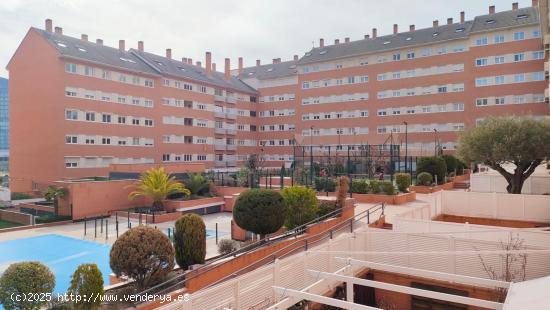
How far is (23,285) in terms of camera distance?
27.9ft

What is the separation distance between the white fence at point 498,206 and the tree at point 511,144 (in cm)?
402

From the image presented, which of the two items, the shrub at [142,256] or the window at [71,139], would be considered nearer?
the shrub at [142,256]

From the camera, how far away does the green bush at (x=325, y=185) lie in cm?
2683

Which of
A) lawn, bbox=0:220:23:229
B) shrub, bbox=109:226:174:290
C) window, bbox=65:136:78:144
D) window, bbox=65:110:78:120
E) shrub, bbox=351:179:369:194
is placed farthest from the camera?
window, bbox=65:110:78:120

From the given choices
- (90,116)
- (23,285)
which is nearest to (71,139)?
(90,116)

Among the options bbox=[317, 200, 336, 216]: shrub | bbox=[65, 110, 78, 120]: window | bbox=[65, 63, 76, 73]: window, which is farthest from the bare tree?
bbox=[65, 63, 76, 73]: window

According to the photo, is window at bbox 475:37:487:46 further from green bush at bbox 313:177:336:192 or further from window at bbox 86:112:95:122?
window at bbox 86:112:95:122

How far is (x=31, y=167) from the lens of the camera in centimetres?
3872

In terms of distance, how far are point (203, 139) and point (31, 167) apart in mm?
20980

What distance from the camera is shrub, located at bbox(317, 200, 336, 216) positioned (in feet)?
58.1

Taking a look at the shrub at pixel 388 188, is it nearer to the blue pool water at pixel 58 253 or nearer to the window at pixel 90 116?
the blue pool water at pixel 58 253

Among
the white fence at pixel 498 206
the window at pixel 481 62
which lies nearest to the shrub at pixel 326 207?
the white fence at pixel 498 206

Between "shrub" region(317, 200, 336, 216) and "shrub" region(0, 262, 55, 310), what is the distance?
11269 mm

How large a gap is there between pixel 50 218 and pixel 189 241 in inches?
806
